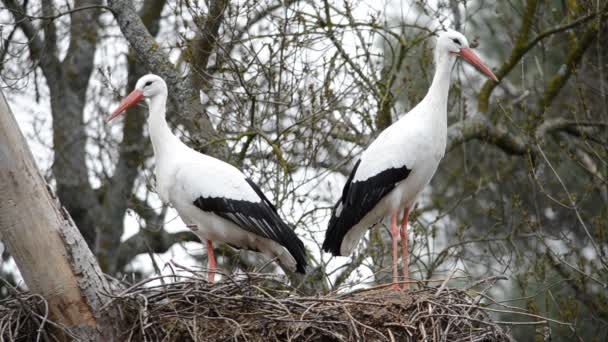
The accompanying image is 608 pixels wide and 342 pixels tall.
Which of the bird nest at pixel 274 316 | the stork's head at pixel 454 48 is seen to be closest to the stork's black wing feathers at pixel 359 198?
the stork's head at pixel 454 48

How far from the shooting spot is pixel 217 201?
814cm

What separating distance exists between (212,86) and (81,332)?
3.34m

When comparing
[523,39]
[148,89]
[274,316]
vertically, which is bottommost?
[274,316]

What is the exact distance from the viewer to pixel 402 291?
7.35 metres

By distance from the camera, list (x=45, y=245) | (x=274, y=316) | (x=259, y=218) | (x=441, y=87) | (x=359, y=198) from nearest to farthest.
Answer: (x=45, y=245), (x=274, y=316), (x=259, y=218), (x=359, y=198), (x=441, y=87)

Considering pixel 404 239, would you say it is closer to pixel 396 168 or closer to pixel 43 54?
pixel 396 168

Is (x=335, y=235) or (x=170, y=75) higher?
(x=170, y=75)

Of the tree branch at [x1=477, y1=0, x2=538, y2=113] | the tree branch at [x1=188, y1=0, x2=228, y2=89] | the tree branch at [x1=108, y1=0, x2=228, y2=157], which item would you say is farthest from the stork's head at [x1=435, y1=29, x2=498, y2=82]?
the tree branch at [x1=108, y1=0, x2=228, y2=157]

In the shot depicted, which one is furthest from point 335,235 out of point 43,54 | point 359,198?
point 43,54

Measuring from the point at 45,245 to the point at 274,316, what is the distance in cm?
166

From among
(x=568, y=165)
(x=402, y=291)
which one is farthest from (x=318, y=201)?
(x=568, y=165)

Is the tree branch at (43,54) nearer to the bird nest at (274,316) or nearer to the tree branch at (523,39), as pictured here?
the tree branch at (523,39)

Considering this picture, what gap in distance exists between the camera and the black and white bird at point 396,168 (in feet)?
26.6

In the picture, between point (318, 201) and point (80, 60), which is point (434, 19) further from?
point (80, 60)
